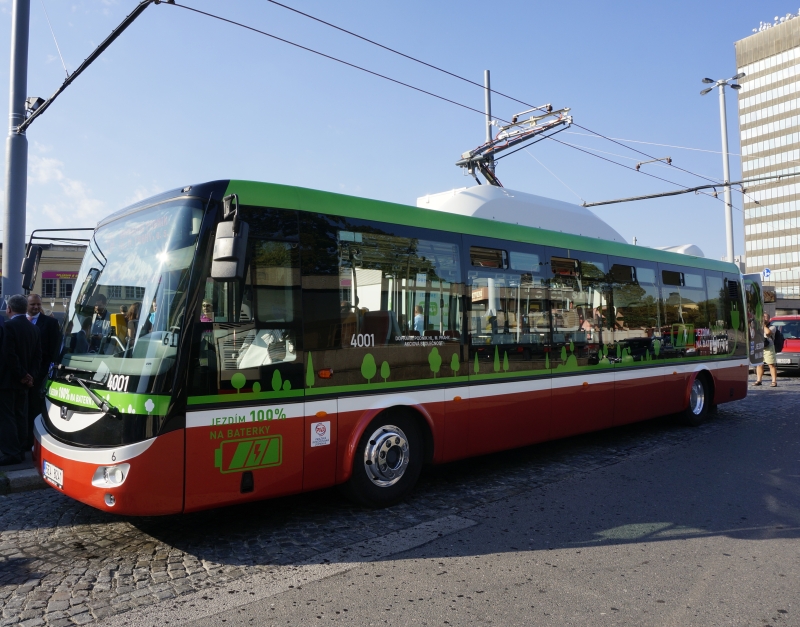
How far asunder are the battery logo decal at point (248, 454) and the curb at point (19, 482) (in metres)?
2.76

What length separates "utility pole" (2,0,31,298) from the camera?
9422 millimetres

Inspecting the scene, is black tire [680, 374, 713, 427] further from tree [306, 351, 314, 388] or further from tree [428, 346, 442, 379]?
tree [306, 351, 314, 388]

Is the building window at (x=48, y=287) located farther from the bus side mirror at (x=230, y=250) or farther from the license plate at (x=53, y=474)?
the bus side mirror at (x=230, y=250)

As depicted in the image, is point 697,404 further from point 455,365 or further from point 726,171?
point 726,171

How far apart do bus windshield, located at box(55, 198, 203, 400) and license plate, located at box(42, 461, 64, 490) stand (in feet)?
2.25

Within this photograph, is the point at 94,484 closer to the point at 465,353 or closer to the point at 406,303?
the point at 406,303

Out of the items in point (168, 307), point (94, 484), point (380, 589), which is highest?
point (168, 307)

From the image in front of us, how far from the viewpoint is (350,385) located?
17.7ft

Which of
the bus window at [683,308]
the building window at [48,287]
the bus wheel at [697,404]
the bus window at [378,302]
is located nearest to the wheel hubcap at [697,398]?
the bus wheel at [697,404]

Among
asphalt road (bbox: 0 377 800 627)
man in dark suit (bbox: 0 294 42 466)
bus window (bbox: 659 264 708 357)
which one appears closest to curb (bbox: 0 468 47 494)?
asphalt road (bbox: 0 377 800 627)

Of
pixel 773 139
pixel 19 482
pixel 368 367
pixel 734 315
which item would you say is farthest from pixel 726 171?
pixel 773 139

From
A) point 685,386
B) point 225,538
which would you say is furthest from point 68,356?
point 685,386

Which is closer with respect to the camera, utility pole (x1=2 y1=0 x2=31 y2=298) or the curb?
the curb

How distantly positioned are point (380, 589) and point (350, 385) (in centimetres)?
186
